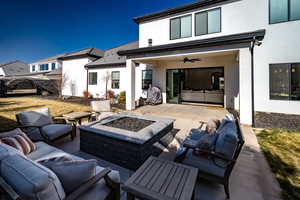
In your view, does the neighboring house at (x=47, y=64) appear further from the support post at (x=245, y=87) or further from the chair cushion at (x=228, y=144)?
the chair cushion at (x=228, y=144)

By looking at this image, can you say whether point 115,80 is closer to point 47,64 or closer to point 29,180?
point 29,180

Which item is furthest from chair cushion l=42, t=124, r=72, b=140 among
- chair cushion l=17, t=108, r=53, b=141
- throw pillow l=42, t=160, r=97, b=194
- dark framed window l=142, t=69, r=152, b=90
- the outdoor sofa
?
dark framed window l=142, t=69, r=152, b=90

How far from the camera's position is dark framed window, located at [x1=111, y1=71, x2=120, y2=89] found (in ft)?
45.8

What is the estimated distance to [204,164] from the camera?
2.57 m

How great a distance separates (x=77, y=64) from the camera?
54.1 feet

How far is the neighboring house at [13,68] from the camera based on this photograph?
3247 cm

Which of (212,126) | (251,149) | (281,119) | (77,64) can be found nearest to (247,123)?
(281,119)

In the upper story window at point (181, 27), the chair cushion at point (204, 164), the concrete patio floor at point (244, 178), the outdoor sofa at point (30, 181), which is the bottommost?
the concrete patio floor at point (244, 178)

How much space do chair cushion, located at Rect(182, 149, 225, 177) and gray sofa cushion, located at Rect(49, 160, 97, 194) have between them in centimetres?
181

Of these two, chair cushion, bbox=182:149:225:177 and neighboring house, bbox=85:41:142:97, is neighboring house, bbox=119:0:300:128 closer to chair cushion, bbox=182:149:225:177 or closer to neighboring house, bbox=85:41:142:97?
neighboring house, bbox=85:41:142:97

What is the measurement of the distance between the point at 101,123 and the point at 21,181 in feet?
9.85

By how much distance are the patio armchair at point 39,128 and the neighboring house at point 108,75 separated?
358 inches

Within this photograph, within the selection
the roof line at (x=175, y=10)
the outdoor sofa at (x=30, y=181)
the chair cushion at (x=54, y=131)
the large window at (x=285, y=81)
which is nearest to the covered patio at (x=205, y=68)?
the large window at (x=285, y=81)

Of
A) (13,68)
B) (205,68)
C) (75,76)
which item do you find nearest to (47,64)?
(13,68)
